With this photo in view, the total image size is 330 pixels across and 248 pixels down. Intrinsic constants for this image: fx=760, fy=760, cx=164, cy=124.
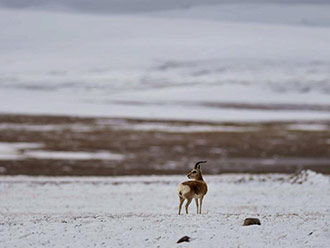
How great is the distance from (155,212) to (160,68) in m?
118

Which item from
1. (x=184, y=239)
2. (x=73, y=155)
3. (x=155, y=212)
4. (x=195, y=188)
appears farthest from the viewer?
(x=73, y=155)

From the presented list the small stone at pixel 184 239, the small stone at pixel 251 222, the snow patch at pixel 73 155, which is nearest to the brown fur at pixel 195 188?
the small stone at pixel 251 222

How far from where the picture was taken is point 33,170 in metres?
27.5

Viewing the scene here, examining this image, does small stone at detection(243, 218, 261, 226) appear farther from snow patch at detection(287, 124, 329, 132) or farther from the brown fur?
snow patch at detection(287, 124, 329, 132)

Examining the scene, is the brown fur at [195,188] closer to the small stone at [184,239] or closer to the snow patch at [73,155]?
the small stone at [184,239]

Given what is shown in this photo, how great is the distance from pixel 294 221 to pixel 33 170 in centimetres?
1733

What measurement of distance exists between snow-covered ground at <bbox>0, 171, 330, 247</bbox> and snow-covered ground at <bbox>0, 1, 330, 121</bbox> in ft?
107

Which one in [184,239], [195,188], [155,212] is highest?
[195,188]

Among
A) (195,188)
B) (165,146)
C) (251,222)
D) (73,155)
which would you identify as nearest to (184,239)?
(251,222)

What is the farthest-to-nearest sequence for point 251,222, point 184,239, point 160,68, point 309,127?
point 160,68, point 309,127, point 251,222, point 184,239

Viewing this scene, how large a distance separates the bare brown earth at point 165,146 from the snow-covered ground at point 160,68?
966 centimetres

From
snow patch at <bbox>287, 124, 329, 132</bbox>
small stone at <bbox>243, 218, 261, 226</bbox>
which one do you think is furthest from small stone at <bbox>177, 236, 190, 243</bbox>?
snow patch at <bbox>287, 124, 329, 132</bbox>

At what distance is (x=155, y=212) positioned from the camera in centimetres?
1639

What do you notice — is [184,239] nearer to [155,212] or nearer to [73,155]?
[155,212]
